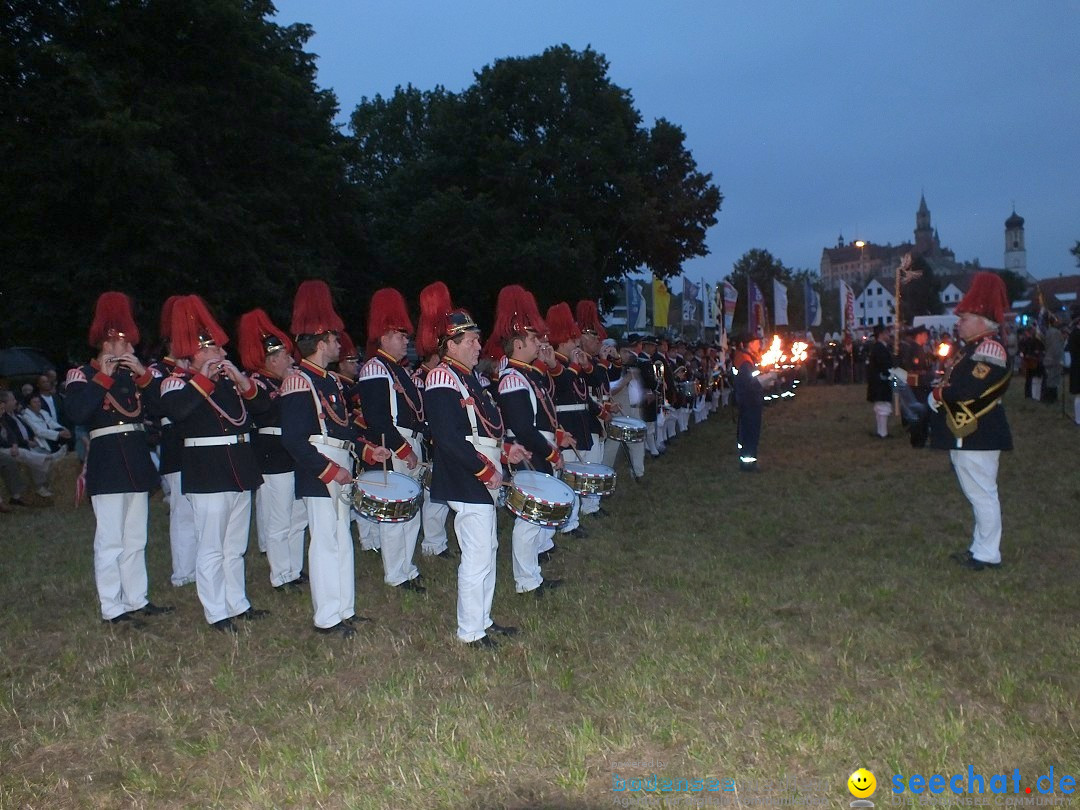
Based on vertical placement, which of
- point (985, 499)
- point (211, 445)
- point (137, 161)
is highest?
point (137, 161)

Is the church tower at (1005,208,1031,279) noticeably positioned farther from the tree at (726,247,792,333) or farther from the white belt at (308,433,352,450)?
the white belt at (308,433,352,450)

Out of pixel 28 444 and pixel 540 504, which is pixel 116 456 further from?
pixel 28 444

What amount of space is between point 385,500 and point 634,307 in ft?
66.1

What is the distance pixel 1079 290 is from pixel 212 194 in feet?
309

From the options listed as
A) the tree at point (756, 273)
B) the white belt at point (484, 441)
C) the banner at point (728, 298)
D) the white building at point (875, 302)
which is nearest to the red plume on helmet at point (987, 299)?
the white belt at point (484, 441)

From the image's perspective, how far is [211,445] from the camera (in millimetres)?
6746

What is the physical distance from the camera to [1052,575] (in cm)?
768

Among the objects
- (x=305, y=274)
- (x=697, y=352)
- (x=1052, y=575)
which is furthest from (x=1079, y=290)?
(x=1052, y=575)

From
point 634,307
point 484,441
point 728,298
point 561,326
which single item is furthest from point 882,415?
point 484,441

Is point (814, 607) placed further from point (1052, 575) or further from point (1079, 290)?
point (1079, 290)

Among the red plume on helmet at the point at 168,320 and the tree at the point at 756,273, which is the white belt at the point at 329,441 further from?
the tree at the point at 756,273

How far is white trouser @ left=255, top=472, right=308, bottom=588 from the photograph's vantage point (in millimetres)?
8070

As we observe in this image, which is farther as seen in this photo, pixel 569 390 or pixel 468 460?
pixel 569 390

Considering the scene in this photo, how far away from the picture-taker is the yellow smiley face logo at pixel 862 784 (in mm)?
4125
